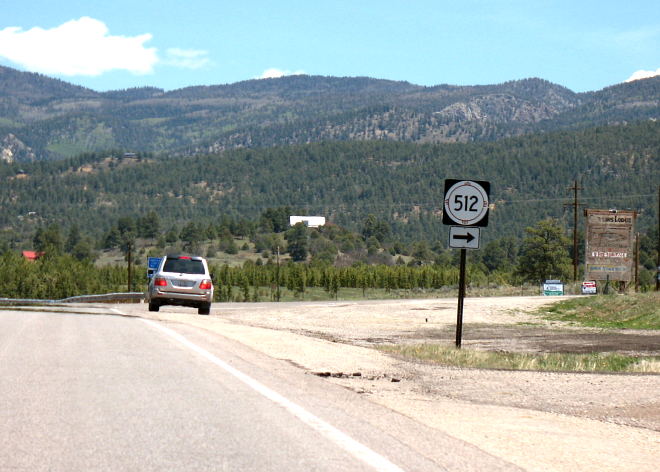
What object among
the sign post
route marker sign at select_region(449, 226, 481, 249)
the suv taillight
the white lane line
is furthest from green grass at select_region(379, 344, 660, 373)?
the suv taillight

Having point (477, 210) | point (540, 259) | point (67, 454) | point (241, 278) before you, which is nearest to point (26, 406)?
point (67, 454)

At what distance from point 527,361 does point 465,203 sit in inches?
126

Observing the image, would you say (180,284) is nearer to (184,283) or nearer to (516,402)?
(184,283)

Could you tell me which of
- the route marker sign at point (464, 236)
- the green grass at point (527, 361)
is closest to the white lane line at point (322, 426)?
the green grass at point (527, 361)

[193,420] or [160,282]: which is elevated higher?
[193,420]

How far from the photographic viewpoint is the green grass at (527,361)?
1527cm

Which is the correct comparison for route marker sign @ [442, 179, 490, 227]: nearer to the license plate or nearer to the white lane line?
the white lane line

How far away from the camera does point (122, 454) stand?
7.02 m

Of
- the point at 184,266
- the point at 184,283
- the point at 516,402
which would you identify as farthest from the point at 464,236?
the point at 184,266

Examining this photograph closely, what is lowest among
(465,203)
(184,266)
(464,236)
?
(184,266)

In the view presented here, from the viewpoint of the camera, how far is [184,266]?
2869cm

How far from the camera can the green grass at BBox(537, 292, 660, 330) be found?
34928 millimetres

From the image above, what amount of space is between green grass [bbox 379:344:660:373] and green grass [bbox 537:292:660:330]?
1631cm

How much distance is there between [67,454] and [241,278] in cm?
16156
